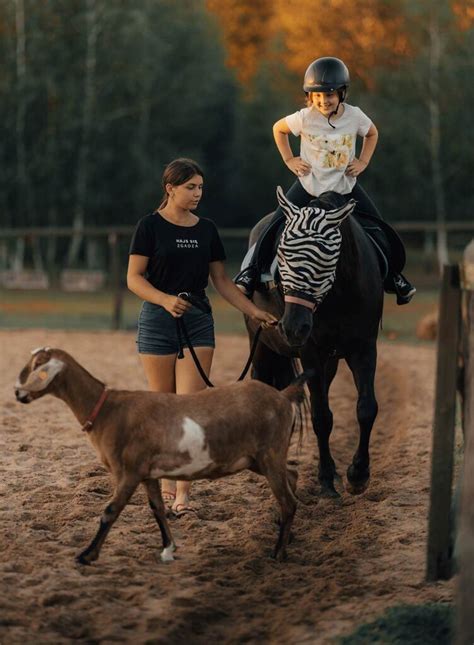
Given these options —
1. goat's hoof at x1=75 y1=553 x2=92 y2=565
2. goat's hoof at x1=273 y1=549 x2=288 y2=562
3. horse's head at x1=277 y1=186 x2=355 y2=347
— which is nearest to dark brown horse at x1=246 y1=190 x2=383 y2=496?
horse's head at x1=277 y1=186 x2=355 y2=347

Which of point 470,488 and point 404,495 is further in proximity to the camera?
point 404,495

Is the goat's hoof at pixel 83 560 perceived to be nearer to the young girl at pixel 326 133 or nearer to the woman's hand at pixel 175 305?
the woman's hand at pixel 175 305

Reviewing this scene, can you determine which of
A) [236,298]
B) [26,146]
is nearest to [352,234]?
[236,298]

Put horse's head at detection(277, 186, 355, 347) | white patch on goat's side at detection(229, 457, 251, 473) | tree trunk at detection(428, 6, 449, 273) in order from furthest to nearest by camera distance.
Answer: tree trunk at detection(428, 6, 449, 273) → horse's head at detection(277, 186, 355, 347) → white patch on goat's side at detection(229, 457, 251, 473)

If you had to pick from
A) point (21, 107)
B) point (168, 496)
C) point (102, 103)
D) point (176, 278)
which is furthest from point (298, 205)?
point (102, 103)

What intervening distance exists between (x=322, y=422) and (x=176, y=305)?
1.49m

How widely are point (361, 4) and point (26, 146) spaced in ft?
34.9

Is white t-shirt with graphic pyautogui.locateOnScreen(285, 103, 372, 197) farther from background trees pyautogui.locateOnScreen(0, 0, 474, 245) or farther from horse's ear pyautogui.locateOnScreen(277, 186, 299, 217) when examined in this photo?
background trees pyautogui.locateOnScreen(0, 0, 474, 245)

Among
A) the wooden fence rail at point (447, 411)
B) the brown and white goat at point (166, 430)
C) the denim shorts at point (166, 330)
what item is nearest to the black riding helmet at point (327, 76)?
the denim shorts at point (166, 330)

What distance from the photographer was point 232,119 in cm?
3666

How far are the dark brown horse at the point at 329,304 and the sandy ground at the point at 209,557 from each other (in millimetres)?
451

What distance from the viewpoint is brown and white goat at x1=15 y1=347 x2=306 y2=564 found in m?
4.87

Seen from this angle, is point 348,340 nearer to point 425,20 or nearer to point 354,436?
point 354,436

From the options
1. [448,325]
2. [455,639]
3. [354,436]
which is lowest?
[354,436]
